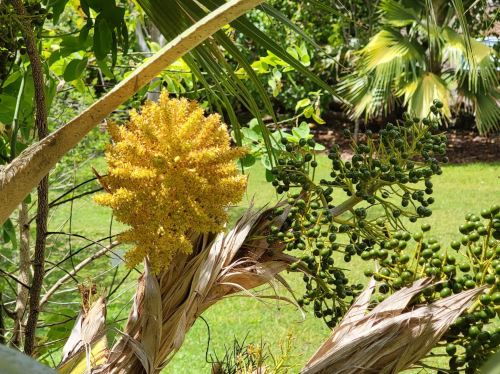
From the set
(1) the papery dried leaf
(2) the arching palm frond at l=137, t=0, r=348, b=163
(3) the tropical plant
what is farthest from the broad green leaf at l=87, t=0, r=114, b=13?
(1) the papery dried leaf

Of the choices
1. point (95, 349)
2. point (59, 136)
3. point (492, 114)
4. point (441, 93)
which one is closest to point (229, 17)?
point (59, 136)

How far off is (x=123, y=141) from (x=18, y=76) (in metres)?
0.76

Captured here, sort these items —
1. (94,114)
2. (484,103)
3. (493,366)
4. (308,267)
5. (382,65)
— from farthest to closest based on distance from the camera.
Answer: (484,103) < (382,65) < (308,267) < (94,114) < (493,366)

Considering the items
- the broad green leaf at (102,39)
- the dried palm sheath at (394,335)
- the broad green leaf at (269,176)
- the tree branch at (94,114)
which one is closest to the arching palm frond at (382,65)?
the broad green leaf at (269,176)

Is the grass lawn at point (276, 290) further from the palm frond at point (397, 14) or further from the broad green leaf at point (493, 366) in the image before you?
the palm frond at point (397, 14)

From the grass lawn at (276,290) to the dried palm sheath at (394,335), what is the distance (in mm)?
805

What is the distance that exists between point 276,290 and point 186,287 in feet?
0.43

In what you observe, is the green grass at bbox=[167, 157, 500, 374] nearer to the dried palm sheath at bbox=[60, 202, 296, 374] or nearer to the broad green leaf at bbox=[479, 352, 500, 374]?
the dried palm sheath at bbox=[60, 202, 296, 374]

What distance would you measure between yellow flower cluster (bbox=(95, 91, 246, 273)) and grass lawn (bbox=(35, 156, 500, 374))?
32.9 inches

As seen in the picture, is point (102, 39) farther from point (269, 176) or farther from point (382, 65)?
point (382, 65)

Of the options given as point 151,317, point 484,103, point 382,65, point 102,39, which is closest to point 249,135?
point 102,39

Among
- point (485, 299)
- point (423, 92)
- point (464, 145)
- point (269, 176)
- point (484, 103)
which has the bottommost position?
point (464, 145)

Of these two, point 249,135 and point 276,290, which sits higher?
point 249,135

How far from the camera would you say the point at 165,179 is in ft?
1.72
